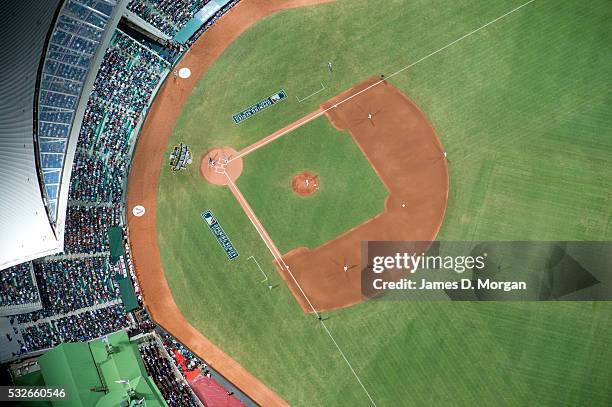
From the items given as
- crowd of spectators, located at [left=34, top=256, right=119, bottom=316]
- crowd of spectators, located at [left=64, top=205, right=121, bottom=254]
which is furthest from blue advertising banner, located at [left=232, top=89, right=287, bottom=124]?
crowd of spectators, located at [left=34, top=256, right=119, bottom=316]

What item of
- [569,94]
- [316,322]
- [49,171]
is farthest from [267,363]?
[569,94]

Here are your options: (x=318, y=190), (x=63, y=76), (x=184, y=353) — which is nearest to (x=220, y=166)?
(x=318, y=190)

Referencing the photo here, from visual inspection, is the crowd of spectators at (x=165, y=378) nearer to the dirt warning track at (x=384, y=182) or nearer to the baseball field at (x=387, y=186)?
the baseball field at (x=387, y=186)

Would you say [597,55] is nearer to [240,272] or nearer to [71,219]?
[240,272]

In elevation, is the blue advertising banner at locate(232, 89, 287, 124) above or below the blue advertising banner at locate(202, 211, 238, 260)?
above

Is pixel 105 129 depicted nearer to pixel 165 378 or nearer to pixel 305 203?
pixel 305 203

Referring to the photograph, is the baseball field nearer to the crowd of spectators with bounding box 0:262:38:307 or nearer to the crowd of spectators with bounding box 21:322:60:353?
the crowd of spectators with bounding box 21:322:60:353
